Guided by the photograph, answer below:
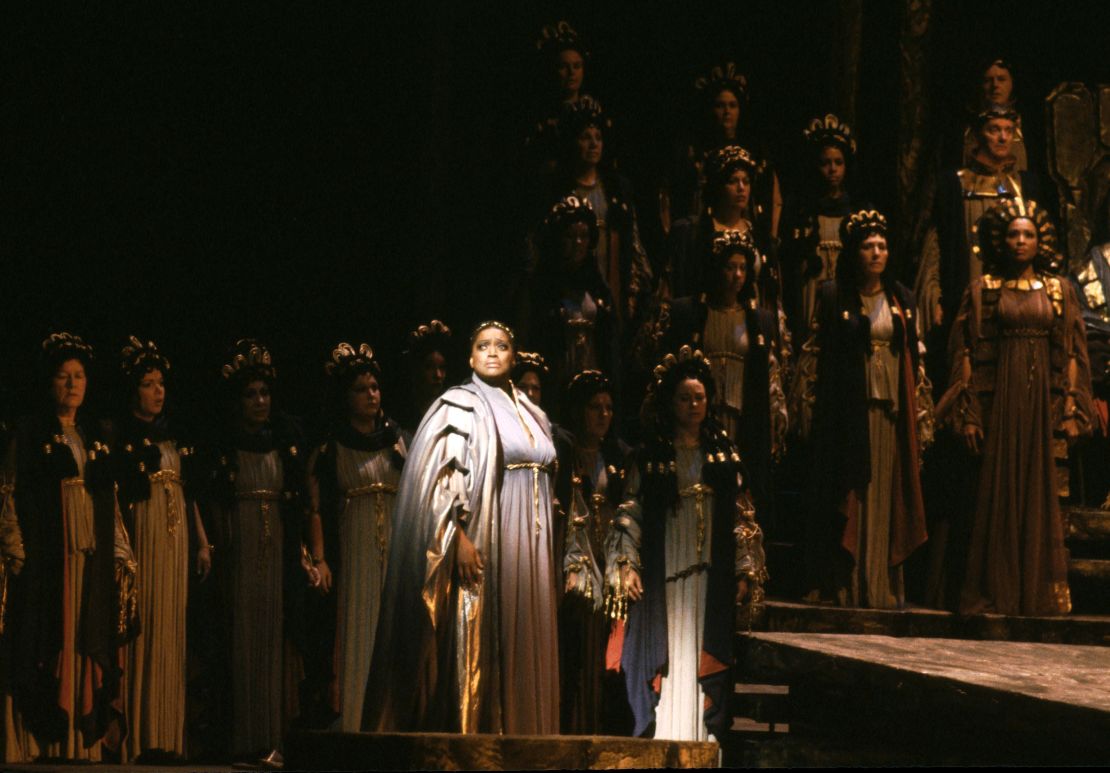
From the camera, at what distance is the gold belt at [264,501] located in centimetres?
895

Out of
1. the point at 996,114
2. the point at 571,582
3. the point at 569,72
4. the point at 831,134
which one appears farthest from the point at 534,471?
the point at 996,114

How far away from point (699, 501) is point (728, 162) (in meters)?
1.81

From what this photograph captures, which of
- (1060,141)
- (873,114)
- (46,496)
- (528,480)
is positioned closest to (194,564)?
(46,496)

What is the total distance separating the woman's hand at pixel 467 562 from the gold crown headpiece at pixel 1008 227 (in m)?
2.61

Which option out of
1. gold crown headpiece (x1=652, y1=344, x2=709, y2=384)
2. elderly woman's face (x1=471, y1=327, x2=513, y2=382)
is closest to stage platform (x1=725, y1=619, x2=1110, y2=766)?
gold crown headpiece (x1=652, y1=344, x2=709, y2=384)

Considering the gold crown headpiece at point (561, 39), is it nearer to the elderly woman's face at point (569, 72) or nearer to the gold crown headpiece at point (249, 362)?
the elderly woman's face at point (569, 72)

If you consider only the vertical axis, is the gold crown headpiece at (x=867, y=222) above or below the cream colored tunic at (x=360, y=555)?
above

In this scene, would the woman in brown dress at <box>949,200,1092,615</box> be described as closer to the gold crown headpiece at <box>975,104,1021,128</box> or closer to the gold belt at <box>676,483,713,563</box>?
the gold crown headpiece at <box>975,104,1021,128</box>

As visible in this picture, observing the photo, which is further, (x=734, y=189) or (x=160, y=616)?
(x=734, y=189)

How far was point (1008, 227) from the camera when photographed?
859 cm

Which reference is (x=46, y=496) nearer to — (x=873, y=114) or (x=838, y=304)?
(x=838, y=304)

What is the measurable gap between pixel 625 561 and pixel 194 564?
6.53ft

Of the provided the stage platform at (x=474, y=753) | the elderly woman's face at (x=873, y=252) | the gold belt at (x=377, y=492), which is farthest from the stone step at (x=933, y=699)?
the gold belt at (x=377, y=492)

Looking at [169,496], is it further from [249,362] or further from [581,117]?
[581,117]
